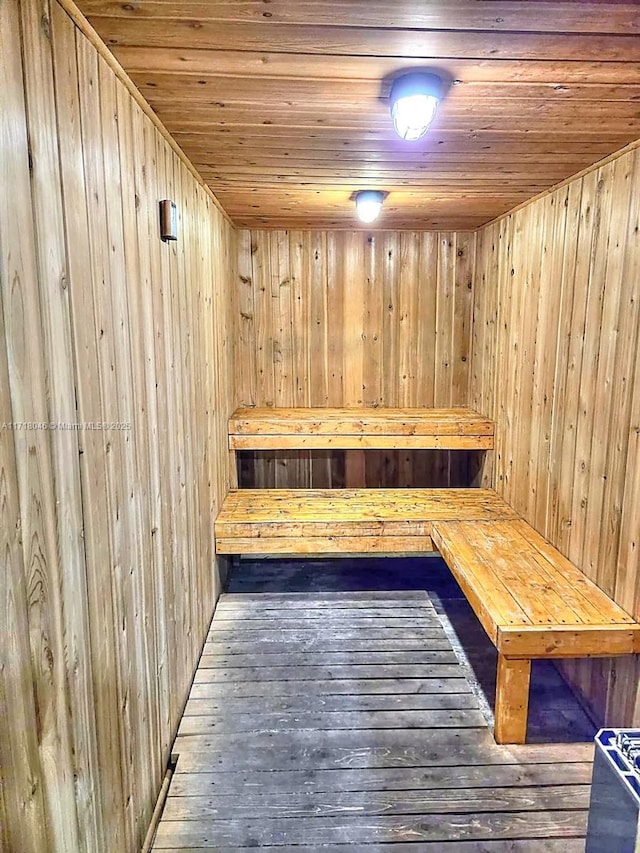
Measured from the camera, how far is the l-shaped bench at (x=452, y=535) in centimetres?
205

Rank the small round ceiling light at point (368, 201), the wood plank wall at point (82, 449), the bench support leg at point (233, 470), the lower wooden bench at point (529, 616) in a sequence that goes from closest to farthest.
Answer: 1. the wood plank wall at point (82, 449)
2. the lower wooden bench at point (529, 616)
3. the small round ceiling light at point (368, 201)
4. the bench support leg at point (233, 470)

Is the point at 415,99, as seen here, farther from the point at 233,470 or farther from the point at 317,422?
the point at 233,470

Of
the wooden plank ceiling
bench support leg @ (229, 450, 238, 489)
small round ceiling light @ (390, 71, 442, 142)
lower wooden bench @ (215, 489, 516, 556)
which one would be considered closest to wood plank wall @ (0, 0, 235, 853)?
the wooden plank ceiling

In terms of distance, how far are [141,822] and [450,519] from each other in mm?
2059

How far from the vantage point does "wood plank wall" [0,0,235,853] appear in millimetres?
964

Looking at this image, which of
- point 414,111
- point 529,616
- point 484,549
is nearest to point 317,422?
point 484,549

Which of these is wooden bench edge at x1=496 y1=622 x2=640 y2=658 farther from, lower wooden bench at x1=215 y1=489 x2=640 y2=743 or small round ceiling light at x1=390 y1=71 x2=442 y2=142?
small round ceiling light at x1=390 y1=71 x2=442 y2=142

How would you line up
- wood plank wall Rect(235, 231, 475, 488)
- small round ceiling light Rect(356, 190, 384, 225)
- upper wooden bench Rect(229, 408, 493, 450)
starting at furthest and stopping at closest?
wood plank wall Rect(235, 231, 475, 488), upper wooden bench Rect(229, 408, 493, 450), small round ceiling light Rect(356, 190, 384, 225)

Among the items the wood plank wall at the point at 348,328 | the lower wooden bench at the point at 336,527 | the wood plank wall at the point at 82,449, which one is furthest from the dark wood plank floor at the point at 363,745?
the wood plank wall at the point at 348,328

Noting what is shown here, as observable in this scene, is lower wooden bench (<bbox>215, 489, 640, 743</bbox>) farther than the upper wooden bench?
No

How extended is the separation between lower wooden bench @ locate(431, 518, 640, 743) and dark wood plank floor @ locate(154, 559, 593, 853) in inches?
10.4

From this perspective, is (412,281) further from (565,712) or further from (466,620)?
(565,712)

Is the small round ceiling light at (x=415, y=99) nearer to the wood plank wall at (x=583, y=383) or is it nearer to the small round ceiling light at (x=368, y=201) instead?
the wood plank wall at (x=583, y=383)

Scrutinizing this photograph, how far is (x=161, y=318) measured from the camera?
6.33ft
